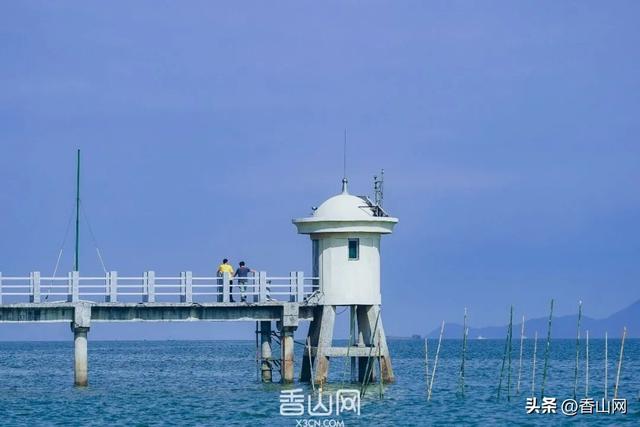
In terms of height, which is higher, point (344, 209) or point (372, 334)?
point (344, 209)

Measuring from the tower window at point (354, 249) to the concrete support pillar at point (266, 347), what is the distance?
5.08m

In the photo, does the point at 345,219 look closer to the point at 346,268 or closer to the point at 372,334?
the point at 346,268

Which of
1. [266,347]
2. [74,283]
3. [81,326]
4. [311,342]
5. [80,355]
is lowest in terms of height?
[80,355]

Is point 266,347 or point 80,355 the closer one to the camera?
point 80,355

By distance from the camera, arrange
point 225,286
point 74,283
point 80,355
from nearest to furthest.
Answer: point 74,283 → point 80,355 → point 225,286

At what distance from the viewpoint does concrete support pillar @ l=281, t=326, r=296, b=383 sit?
51438 mm

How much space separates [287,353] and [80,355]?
7720 millimetres

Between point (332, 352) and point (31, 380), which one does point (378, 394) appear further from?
point (31, 380)

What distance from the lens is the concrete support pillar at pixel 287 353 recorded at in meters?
51.4

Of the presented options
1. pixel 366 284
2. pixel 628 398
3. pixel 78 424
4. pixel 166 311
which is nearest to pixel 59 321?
pixel 166 311

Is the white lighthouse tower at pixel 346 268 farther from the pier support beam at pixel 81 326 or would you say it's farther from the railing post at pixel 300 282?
the pier support beam at pixel 81 326

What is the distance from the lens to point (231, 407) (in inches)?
1877

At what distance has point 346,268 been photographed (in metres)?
51.8

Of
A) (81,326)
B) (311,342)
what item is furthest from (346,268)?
(81,326)
